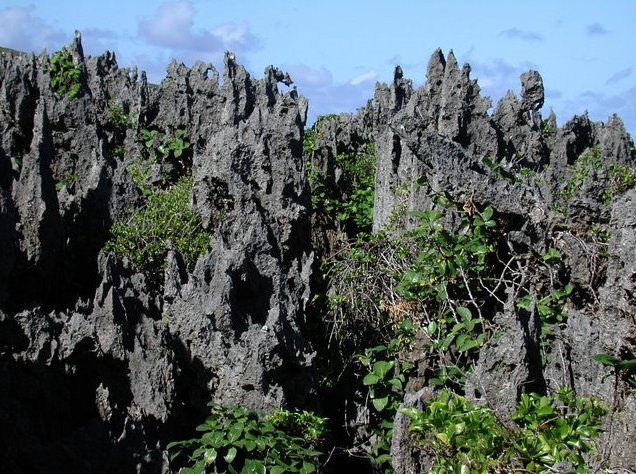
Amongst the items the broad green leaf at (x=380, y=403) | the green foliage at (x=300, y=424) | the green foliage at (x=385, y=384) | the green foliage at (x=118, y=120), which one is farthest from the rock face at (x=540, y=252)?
the green foliage at (x=118, y=120)

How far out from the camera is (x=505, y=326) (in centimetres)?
506

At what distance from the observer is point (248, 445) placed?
4.91 m

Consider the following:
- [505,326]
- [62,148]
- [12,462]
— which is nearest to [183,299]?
[12,462]

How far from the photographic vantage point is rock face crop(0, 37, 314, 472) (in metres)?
4.86

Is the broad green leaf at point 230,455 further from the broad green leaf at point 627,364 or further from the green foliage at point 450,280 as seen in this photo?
the broad green leaf at point 627,364

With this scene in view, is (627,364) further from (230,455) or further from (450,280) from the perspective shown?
(450,280)

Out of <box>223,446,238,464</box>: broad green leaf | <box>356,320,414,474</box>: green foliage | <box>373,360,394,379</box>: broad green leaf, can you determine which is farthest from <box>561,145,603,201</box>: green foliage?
<box>223,446,238,464</box>: broad green leaf

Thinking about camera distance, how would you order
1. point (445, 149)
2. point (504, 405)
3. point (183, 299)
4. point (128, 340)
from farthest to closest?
point (445, 149) < point (183, 299) < point (128, 340) < point (504, 405)

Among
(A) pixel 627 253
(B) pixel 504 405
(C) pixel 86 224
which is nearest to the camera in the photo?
(A) pixel 627 253

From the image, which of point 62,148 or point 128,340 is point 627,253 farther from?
point 62,148

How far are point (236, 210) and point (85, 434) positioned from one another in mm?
2284

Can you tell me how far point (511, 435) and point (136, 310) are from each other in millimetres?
2396

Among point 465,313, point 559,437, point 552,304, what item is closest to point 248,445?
point 559,437

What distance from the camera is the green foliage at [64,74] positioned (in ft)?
43.6
